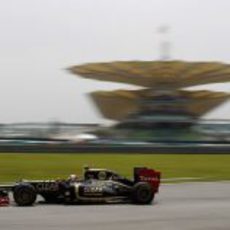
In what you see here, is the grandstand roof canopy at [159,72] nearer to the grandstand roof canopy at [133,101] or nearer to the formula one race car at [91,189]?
the grandstand roof canopy at [133,101]

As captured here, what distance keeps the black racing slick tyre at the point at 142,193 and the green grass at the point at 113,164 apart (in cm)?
1393

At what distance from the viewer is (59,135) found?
73.6m

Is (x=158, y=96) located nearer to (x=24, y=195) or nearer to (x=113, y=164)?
(x=113, y=164)

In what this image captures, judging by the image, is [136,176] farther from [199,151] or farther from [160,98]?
[160,98]

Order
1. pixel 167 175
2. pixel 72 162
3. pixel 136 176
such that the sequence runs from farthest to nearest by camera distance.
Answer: pixel 72 162 → pixel 167 175 → pixel 136 176

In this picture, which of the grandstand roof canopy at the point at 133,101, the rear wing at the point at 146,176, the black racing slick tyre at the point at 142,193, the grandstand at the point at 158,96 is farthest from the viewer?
the grandstand roof canopy at the point at 133,101

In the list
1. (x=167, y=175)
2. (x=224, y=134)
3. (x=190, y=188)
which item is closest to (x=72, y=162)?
(x=167, y=175)

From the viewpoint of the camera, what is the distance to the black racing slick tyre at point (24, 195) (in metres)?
16.7

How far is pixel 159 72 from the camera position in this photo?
99.9 meters

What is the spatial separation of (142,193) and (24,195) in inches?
111
